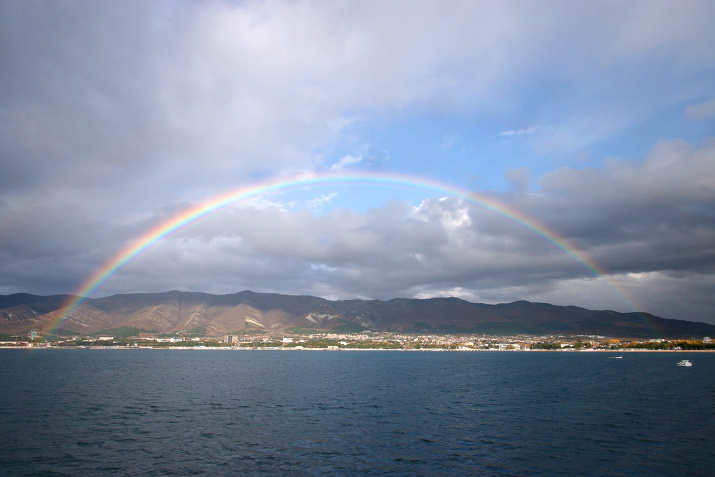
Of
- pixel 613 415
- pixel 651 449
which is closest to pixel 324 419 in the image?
pixel 651 449

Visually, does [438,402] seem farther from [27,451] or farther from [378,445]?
[27,451]

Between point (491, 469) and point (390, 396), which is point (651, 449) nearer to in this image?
point (491, 469)

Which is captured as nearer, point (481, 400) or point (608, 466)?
point (608, 466)

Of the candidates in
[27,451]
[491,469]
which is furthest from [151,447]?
[491,469]

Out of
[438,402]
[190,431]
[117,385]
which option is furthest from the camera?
[117,385]

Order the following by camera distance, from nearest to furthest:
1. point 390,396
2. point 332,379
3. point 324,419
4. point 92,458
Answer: point 92,458 → point 324,419 → point 390,396 → point 332,379

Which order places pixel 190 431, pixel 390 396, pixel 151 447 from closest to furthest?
pixel 151 447 → pixel 190 431 → pixel 390 396
